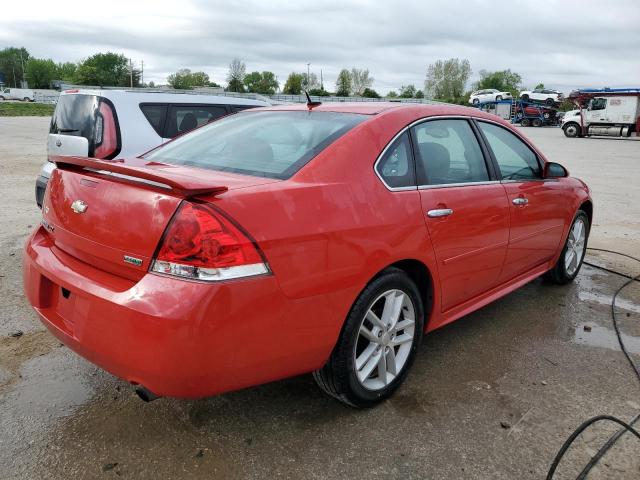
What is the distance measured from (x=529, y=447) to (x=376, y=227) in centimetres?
123

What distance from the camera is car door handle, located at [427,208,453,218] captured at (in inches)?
113

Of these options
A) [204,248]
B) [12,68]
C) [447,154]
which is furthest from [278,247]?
[12,68]

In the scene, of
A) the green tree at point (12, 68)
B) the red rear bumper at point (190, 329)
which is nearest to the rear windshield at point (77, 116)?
the red rear bumper at point (190, 329)

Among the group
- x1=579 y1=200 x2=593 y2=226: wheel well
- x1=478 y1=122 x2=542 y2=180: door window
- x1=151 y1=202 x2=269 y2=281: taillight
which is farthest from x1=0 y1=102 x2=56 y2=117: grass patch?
x1=151 y1=202 x2=269 y2=281: taillight

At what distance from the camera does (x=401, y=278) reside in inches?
108

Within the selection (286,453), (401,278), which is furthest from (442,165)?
(286,453)

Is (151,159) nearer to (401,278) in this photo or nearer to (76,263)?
(76,263)

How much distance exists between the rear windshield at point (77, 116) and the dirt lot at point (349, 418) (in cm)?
222

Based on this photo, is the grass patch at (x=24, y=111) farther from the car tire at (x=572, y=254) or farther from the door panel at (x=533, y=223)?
the door panel at (x=533, y=223)

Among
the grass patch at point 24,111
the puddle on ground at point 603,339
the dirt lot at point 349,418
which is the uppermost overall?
the grass patch at point 24,111

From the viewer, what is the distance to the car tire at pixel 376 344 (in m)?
2.54

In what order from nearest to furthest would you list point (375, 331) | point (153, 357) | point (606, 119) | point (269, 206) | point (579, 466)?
point (153, 357)
point (269, 206)
point (579, 466)
point (375, 331)
point (606, 119)

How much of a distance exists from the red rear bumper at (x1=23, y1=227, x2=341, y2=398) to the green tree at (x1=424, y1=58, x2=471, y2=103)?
402 feet

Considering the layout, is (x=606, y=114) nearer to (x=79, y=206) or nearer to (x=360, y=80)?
(x=79, y=206)
